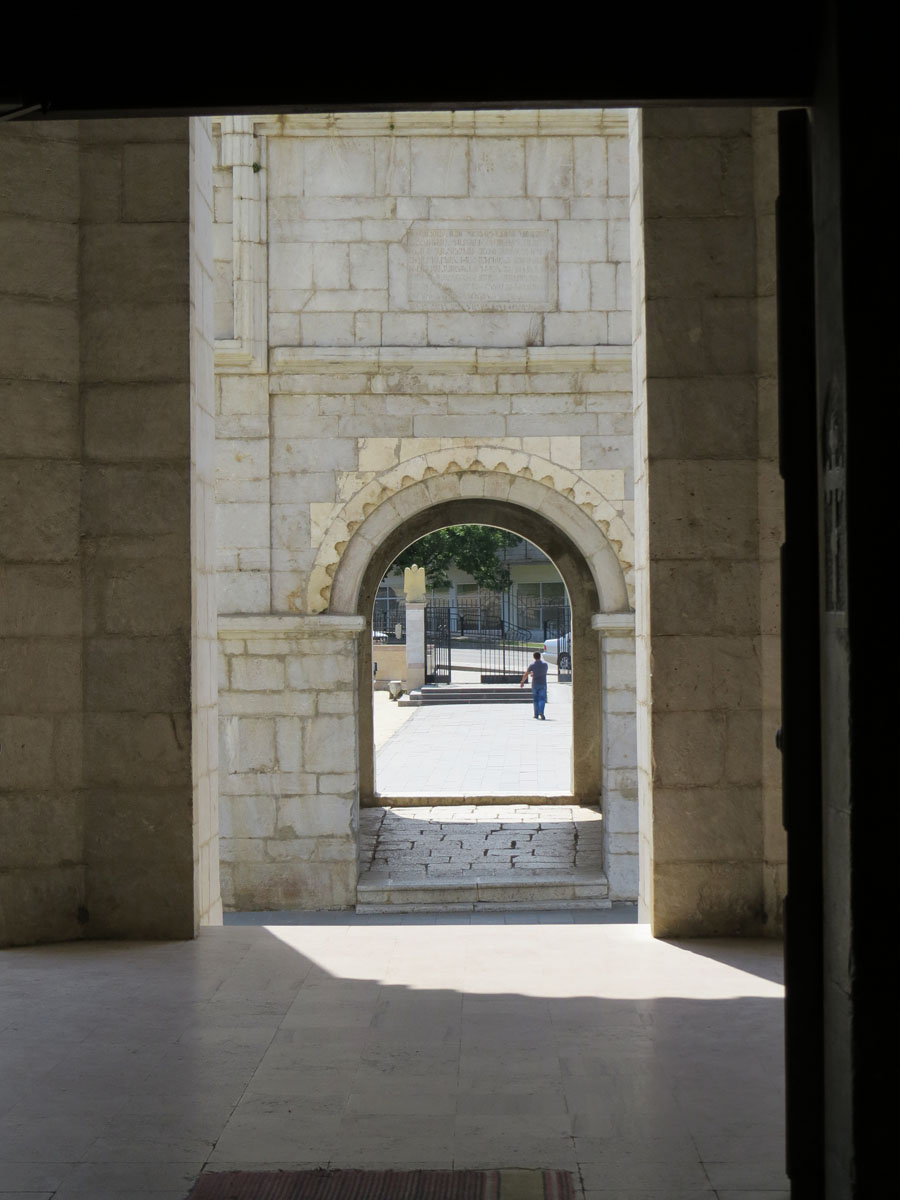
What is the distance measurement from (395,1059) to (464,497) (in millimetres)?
7637

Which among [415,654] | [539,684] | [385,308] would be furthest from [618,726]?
[415,654]

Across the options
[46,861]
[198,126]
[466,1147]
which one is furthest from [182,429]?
[466,1147]

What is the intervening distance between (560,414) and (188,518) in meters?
6.03

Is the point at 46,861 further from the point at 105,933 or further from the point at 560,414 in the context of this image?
the point at 560,414

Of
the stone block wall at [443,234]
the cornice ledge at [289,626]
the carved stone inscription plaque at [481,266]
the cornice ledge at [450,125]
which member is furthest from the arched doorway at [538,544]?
the cornice ledge at [450,125]

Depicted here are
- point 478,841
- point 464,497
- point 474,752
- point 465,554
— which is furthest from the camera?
point 465,554

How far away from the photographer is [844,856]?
2.12 metres

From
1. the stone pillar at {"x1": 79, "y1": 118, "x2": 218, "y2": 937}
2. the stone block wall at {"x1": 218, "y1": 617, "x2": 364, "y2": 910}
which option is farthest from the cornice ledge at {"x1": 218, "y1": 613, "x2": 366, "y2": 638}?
the stone pillar at {"x1": 79, "y1": 118, "x2": 218, "y2": 937}

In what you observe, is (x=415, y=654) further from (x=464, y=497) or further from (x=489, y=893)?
(x=489, y=893)

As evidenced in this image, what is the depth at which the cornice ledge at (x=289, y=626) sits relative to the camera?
33.2 ft

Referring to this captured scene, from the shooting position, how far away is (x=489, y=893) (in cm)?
966

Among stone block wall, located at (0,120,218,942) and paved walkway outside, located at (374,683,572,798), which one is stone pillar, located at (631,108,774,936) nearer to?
stone block wall, located at (0,120,218,942)

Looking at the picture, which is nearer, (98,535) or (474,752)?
(98,535)

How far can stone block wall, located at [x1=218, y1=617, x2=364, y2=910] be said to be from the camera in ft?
32.9
